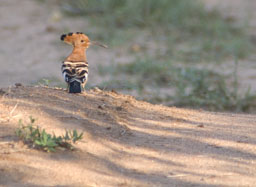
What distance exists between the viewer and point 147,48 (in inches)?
412

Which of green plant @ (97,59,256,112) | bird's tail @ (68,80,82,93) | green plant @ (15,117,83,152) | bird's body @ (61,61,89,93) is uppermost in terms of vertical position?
green plant @ (97,59,256,112)

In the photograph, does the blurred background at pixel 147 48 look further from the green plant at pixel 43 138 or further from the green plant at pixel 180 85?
the green plant at pixel 43 138

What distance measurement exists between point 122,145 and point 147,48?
6.34m

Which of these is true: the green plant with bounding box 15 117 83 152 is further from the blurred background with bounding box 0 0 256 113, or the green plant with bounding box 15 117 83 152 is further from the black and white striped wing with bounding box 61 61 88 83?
the blurred background with bounding box 0 0 256 113

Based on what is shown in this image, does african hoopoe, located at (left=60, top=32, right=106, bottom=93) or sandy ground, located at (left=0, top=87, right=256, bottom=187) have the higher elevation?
african hoopoe, located at (left=60, top=32, right=106, bottom=93)

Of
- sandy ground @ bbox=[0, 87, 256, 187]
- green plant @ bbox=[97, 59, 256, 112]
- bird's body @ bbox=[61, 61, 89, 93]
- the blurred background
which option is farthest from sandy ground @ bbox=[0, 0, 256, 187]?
the blurred background

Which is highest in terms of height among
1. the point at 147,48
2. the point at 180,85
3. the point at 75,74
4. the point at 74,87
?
the point at 147,48

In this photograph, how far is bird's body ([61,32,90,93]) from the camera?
205 inches

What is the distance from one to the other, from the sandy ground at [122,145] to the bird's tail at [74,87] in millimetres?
69

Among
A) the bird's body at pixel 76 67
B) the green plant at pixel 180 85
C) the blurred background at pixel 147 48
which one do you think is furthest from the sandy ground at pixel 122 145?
the blurred background at pixel 147 48

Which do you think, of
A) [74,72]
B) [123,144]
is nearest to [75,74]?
[74,72]

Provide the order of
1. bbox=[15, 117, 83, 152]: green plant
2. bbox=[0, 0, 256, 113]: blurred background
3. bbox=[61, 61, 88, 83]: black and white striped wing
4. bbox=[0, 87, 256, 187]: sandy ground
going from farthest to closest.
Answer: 1. bbox=[0, 0, 256, 113]: blurred background
2. bbox=[61, 61, 88, 83]: black and white striped wing
3. bbox=[15, 117, 83, 152]: green plant
4. bbox=[0, 87, 256, 187]: sandy ground

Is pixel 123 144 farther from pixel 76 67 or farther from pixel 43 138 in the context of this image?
pixel 76 67

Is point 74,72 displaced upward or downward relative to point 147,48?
downward
